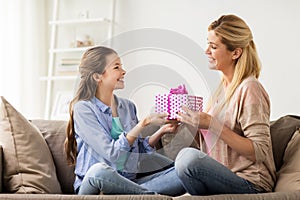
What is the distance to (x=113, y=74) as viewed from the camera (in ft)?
7.80

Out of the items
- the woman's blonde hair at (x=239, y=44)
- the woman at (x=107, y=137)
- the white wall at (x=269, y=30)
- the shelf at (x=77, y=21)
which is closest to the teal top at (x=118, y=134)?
the woman at (x=107, y=137)

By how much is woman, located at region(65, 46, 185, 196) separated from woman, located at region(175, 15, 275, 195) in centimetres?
21

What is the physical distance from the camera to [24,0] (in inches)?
180

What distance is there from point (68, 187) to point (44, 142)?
0.23 meters

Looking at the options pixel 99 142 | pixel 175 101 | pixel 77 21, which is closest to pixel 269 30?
pixel 77 21

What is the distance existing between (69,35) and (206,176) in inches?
120

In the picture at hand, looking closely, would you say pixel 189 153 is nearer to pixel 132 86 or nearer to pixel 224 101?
pixel 224 101

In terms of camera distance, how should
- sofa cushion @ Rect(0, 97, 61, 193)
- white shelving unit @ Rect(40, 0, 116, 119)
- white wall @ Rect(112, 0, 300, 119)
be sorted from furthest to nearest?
1. white shelving unit @ Rect(40, 0, 116, 119)
2. white wall @ Rect(112, 0, 300, 119)
3. sofa cushion @ Rect(0, 97, 61, 193)

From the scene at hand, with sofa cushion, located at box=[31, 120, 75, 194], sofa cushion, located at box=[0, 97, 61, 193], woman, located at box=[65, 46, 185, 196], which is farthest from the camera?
sofa cushion, located at box=[31, 120, 75, 194]

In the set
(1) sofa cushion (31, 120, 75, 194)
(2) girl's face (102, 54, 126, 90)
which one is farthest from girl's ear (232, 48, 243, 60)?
(1) sofa cushion (31, 120, 75, 194)

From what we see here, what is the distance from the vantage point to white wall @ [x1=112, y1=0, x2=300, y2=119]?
12.7ft

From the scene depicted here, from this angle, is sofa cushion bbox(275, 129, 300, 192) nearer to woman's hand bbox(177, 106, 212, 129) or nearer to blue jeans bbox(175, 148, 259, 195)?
blue jeans bbox(175, 148, 259, 195)

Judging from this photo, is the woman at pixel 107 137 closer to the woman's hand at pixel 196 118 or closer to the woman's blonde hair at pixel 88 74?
the woman's blonde hair at pixel 88 74

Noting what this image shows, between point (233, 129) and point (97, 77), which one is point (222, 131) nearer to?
point (233, 129)
